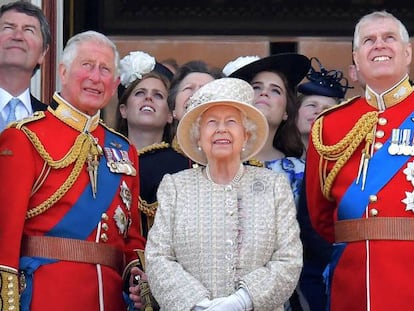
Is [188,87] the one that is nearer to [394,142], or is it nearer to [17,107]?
[17,107]

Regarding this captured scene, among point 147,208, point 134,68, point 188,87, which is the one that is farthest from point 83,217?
point 134,68

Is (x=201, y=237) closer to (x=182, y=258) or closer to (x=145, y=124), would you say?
(x=182, y=258)

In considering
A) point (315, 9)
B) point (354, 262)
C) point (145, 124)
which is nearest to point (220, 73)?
point (145, 124)

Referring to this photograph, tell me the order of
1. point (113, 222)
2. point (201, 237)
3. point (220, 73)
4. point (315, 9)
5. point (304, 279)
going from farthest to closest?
point (315, 9)
point (220, 73)
point (304, 279)
point (113, 222)
point (201, 237)

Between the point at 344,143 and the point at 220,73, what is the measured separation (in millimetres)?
873

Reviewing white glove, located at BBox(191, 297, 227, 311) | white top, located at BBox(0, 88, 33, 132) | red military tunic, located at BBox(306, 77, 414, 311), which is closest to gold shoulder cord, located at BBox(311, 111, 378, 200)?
red military tunic, located at BBox(306, 77, 414, 311)

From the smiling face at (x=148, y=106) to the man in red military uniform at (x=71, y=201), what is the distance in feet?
2.04

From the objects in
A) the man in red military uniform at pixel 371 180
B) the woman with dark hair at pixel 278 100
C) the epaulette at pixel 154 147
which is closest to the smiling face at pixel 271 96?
the woman with dark hair at pixel 278 100

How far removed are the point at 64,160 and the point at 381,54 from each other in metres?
1.21

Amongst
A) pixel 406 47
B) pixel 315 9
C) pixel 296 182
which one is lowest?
pixel 296 182

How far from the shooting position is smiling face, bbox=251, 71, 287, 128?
19.3 feet

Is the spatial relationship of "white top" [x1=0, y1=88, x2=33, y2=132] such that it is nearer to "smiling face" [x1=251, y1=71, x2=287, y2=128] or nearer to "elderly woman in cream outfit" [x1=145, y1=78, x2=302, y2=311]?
"smiling face" [x1=251, y1=71, x2=287, y2=128]

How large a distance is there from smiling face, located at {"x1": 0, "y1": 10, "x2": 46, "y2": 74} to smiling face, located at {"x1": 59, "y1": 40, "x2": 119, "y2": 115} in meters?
0.58

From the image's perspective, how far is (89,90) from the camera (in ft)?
17.0
